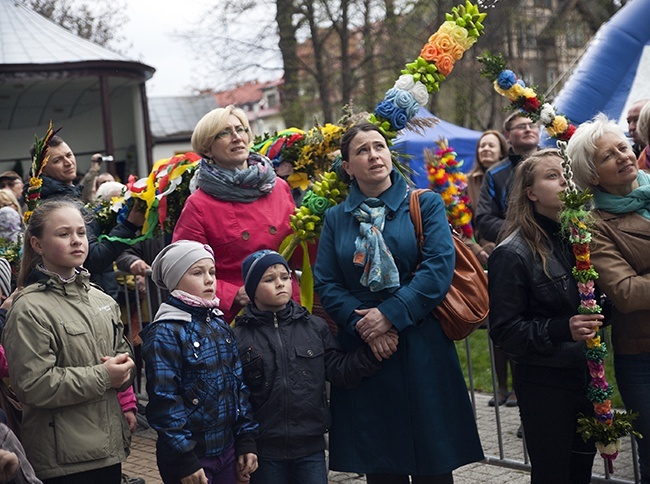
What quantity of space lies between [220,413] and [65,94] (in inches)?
806

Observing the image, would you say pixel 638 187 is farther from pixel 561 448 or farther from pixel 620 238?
pixel 561 448

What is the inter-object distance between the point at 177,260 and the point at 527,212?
161cm

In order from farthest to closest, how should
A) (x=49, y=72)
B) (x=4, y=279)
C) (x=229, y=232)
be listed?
(x=49, y=72), (x=229, y=232), (x=4, y=279)

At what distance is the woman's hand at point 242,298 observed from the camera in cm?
445

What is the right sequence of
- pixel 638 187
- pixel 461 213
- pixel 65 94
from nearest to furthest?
1. pixel 638 187
2. pixel 461 213
3. pixel 65 94

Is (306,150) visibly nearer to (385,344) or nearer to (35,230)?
(385,344)

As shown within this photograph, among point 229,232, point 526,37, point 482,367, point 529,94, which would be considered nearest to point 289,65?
point 526,37

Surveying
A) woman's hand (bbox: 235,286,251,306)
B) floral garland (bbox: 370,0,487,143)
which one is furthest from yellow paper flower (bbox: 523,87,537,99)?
woman's hand (bbox: 235,286,251,306)

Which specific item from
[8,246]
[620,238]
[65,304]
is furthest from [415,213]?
[8,246]

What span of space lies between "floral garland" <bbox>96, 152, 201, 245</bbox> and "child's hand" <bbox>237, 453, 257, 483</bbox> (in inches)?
91.2

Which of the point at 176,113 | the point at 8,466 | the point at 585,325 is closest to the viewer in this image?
the point at 8,466

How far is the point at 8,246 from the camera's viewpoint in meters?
6.05

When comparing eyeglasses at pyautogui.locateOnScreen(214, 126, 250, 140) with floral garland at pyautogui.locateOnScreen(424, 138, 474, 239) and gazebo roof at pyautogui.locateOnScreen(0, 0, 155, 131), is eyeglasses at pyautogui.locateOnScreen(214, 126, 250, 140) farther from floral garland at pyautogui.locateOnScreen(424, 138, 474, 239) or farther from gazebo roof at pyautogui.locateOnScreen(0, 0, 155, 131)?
gazebo roof at pyautogui.locateOnScreen(0, 0, 155, 131)

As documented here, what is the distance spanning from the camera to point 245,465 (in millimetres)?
3820
